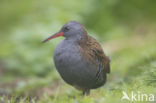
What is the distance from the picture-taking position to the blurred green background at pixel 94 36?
22.1 feet

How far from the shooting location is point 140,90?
15.8 feet

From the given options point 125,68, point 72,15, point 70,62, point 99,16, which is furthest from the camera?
point 99,16

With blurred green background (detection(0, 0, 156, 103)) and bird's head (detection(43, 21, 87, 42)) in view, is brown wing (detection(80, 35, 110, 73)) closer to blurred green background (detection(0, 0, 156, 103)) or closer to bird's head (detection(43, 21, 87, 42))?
bird's head (detection(43, 21, 87, 42))

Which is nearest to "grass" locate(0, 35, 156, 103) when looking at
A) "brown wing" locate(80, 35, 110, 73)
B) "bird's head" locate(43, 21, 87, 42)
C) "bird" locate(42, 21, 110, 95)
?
"bird" locate(42, 21, 110, 95)

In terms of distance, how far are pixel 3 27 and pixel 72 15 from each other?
489cm

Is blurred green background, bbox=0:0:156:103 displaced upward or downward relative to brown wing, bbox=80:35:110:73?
upward

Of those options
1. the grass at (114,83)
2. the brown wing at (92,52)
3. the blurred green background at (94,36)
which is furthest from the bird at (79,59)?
the blurred green background at (94,36)

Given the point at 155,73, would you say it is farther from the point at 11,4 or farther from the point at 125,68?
the point at 11,4

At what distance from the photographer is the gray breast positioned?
5.38m

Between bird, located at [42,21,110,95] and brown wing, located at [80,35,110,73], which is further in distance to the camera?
brown wing, located at [80,35,110,73]

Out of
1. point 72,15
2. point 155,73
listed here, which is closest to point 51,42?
point 72,15

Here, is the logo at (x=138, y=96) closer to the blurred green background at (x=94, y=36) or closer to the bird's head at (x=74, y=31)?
the blurred green background at (x=94, y=36)

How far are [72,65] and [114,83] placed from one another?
1.20 m

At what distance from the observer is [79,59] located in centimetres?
539
